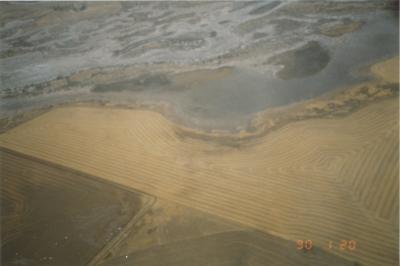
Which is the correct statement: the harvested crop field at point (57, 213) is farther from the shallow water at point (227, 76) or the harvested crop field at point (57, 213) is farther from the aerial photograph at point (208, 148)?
the shallow water at point (227, 76)

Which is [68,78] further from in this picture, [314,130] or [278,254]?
[278,254]

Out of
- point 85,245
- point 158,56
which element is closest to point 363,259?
point 85,245

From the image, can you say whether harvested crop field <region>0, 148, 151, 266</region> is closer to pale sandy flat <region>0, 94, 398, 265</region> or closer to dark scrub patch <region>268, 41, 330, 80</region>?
pale sandy flat <region>0, 94, 398, 265</region>
